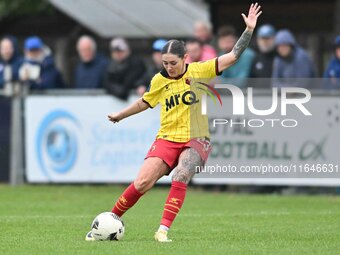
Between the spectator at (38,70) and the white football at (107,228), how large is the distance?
9073 millimetres

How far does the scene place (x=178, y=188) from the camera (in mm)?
11398

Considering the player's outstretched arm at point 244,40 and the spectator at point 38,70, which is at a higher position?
the player's outstretched arm at point 244,40

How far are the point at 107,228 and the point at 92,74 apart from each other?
9114 millimetres

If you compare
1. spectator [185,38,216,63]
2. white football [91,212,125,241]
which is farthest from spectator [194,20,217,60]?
white football [91,212,125,241]

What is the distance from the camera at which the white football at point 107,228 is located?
11.5m

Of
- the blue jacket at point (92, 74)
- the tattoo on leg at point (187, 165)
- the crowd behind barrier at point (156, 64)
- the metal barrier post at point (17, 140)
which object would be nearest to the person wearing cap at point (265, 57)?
the crowd behind barrier at point (156, 64)

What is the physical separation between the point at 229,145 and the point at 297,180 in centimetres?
126

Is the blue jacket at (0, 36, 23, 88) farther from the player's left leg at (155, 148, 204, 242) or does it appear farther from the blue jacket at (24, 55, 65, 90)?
the player's left leg at (155, 148, 204, 242)

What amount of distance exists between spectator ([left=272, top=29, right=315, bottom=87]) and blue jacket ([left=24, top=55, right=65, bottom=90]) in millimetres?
4382

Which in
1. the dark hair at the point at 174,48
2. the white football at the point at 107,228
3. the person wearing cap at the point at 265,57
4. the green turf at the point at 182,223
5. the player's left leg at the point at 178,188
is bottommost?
the green turf at the point at 182,223

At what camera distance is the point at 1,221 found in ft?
45.2

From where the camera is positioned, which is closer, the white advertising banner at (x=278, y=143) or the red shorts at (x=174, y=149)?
the red shorts at (x=174, y=149)

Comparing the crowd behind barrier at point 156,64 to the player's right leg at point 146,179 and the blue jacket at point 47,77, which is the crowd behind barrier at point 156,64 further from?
the player's right leg at point 146,179

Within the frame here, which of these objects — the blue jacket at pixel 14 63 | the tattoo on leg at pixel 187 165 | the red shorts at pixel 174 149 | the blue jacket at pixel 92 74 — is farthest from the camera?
the blue jacket at pixel 14 63
